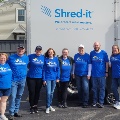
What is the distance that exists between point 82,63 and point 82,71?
20cm

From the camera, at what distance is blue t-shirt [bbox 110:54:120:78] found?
22.4ft

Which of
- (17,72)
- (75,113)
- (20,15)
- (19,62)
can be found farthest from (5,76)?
(20,15)

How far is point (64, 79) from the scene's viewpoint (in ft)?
22.8

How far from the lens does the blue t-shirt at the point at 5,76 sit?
18.9 ft

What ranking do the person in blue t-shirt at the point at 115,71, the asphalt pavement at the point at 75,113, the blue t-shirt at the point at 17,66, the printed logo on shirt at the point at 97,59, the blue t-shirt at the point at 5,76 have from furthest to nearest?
1. the printed logo on shirt at the point at 97,59
2. the person in blue t-shirt at the point at 115,71
3. the asphalt pavement at the point at 75,113
4. the blue t-shirt at the point at 17,66
5. the blue t-shirt at the point at 5,76

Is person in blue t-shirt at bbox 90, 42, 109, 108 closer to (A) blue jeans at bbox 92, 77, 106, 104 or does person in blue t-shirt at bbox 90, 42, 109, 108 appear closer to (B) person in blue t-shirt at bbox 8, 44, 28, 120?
(A) blue jeans at bbox 92, 77, 106, 104

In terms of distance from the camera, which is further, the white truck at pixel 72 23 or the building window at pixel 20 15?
the building window at pixel 20 15

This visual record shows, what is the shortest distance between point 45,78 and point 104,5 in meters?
2.42

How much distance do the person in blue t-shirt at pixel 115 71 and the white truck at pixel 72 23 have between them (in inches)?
15.9

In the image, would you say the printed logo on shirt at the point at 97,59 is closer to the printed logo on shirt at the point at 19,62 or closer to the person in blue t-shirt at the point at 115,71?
the person in blue t-shirt at the point at 115,71

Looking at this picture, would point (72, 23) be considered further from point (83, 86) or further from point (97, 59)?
point (83, 86)

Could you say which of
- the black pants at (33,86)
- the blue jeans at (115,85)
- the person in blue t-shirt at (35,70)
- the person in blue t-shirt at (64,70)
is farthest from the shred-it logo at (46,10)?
the blue jeans at (115,85)

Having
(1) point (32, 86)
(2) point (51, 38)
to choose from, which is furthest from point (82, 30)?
(1) point (32, 86)

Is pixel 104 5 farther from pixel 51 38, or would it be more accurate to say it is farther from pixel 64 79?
pixel 64 79
